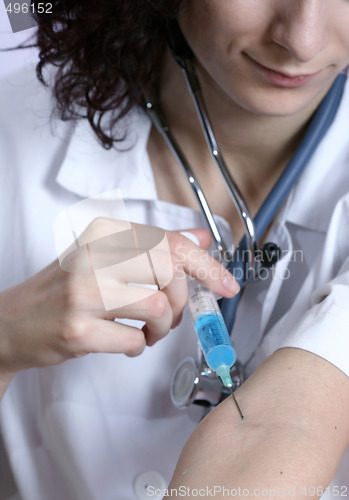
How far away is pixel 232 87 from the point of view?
909 mm

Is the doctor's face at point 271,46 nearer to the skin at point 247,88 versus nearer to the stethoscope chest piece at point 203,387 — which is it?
the skin at point 247,88

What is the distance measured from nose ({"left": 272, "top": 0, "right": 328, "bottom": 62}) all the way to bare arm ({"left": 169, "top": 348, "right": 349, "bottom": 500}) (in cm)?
41

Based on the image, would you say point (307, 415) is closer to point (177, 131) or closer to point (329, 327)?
point (329, 327)

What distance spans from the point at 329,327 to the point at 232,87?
15.7 inches

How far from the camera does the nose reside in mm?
782

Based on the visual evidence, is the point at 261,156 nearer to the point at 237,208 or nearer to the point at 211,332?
the point at 237,208

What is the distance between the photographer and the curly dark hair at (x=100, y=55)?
39.7 inches

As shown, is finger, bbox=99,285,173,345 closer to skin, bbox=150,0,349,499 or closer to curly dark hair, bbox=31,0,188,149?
skin, bbox=150,0,349,499

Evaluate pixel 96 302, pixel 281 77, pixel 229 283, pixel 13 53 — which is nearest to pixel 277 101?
pixel 281 77

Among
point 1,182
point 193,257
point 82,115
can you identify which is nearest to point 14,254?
point 1,182

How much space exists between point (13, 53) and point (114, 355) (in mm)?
617

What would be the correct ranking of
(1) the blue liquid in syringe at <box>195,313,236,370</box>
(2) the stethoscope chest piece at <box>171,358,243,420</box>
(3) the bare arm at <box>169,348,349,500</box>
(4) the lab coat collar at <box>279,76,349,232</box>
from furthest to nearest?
(4) the lab coat collar at <box>279,76,349,232</box>, (2) the stethoscope chest piece at <box>171,358,243,420</box>, (1) the blue liquid in syringe at <box>195,313,236,370</box>, (3) the bare arm at <box>169,348,349,500</box>

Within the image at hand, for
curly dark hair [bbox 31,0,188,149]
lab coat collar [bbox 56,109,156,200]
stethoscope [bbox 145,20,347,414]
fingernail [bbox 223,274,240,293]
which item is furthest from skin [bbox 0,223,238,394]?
curly dark hair [bbox 31,0,188,149]

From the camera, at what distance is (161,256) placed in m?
0.75
